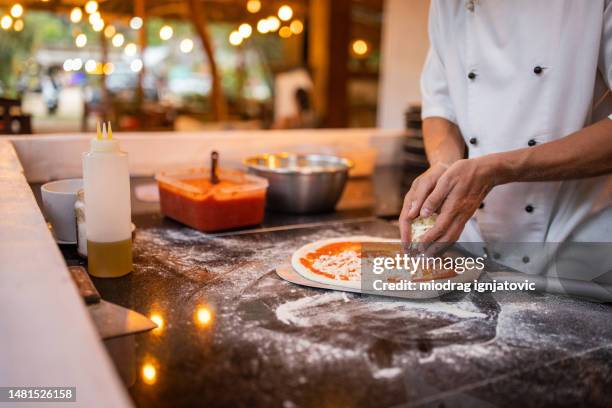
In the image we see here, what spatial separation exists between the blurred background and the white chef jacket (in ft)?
16.3

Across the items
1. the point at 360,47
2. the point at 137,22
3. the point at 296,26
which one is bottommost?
the point at 360,47

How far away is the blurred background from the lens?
8047mm

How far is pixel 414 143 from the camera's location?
3098 mm

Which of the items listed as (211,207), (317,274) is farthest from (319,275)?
(211,207)

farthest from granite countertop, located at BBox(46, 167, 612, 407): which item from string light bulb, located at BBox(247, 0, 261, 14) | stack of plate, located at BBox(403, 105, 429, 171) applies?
string light bulb, located at BBox(247, 0, 261, 14)

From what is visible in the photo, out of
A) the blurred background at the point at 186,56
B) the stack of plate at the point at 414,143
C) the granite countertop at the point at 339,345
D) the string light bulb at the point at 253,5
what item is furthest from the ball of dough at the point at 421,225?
the string light bulb at the point at 253,5

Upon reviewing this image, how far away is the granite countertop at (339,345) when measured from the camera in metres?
0.87

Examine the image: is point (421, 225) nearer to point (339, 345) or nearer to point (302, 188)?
point (339, 345)

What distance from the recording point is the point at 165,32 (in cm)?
790

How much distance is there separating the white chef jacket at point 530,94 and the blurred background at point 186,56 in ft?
16.3

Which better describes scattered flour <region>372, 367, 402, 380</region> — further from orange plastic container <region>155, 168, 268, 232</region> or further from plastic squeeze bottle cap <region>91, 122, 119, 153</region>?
orange plastic container <region>155, 168, 268, 232</region>

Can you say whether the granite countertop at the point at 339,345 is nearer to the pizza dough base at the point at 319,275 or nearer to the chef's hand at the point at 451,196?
the pizza dough base at the point at 319,275

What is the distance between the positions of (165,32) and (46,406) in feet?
25.8

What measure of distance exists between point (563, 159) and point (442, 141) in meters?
0.47
